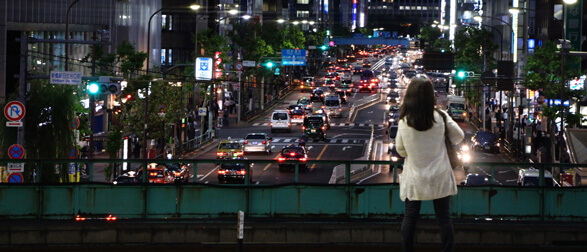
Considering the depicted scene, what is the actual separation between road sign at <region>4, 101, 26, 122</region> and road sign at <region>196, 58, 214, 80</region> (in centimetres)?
4497

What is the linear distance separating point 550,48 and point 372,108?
57595mm

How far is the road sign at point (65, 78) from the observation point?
3784cm

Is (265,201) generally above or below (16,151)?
above

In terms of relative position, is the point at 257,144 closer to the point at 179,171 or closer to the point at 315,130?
the point at 315,130

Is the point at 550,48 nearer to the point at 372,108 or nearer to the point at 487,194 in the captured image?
the point at 487,194

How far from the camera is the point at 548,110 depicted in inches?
2227

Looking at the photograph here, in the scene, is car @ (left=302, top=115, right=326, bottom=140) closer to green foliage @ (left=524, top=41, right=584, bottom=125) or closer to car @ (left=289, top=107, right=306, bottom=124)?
car @ (left=289, top=107, right=306, bottom=124)

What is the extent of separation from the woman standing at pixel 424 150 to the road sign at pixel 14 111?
24199mm

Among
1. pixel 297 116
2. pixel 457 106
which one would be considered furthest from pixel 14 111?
pixel 457 106

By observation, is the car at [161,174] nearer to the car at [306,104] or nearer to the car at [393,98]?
the car at [306,104]

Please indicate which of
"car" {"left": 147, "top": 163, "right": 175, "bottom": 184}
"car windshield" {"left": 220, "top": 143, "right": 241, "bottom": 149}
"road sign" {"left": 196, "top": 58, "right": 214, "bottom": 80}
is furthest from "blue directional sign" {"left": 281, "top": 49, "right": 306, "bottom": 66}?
"car" {"left": 147, "top": 163, "right": 175, "bottom": 184}

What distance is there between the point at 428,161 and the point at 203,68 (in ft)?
226

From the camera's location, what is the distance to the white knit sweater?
9570mm

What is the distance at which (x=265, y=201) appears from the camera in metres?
17.6
